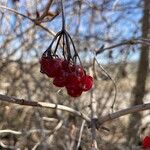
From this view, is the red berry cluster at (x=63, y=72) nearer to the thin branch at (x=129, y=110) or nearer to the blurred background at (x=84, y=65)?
the thin branch at (x=129, y=110)

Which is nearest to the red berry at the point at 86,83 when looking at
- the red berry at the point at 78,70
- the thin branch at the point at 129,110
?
the red berry at the point at 78,70

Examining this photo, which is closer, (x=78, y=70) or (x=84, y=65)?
(x=78, y=70)

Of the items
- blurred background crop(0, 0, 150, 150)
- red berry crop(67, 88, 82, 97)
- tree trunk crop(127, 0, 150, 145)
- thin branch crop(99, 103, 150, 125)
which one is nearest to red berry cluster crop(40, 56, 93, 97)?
red berry crop(67, 88, 82, 97)

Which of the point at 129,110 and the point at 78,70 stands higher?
the point at 78,70

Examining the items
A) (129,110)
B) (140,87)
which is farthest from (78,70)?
(140,87)

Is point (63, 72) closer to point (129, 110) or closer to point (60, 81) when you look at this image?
point (60, 81)

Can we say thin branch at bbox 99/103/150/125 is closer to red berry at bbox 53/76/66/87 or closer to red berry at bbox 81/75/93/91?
red berry at bbox 81/75/93/91

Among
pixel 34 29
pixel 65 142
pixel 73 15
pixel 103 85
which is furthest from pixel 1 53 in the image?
pixel 103 85

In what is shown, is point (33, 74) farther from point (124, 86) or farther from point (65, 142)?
point (124, 86)
